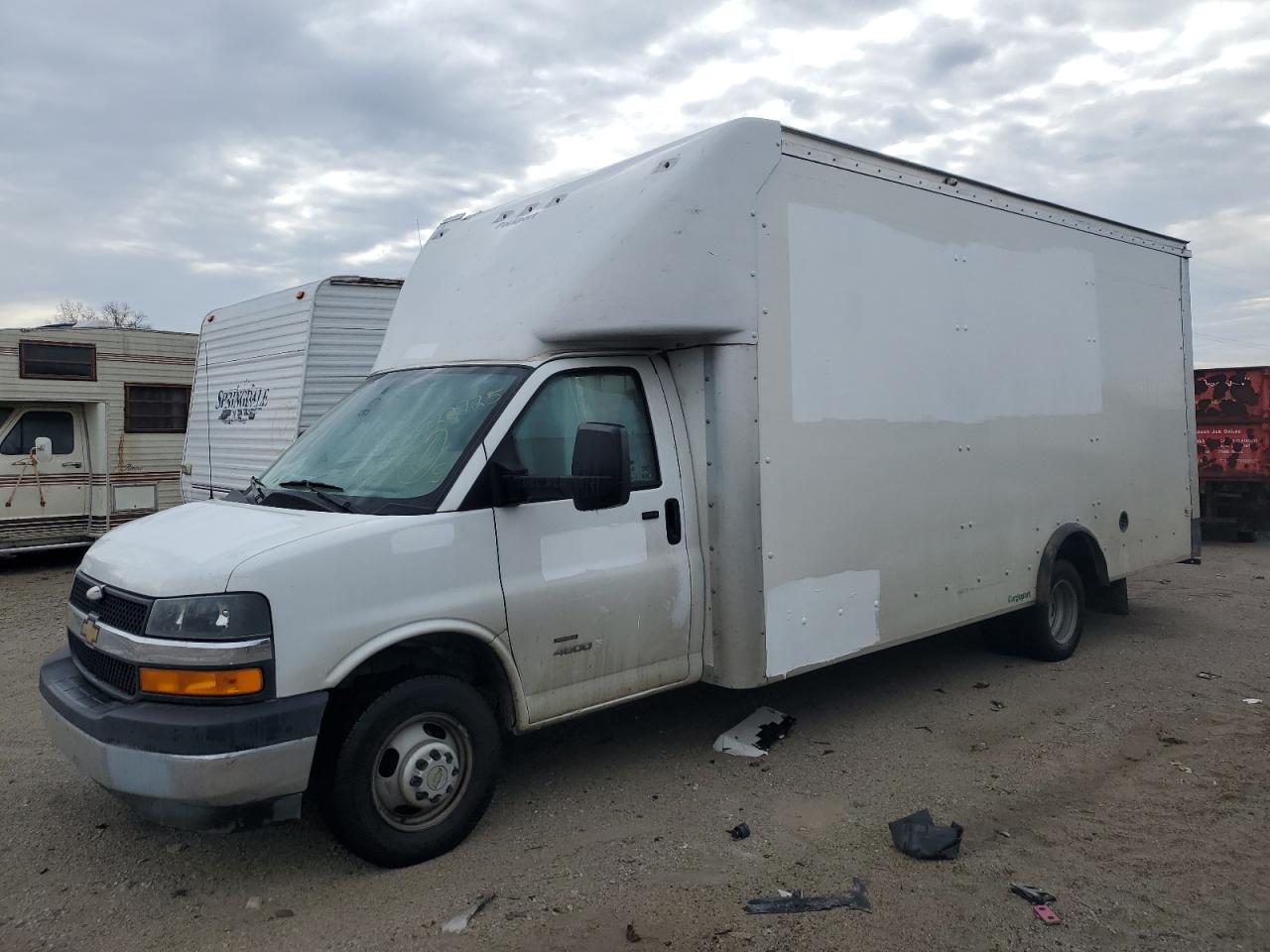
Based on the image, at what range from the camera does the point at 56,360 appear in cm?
1262

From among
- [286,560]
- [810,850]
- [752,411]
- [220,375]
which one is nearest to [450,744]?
[286,560]

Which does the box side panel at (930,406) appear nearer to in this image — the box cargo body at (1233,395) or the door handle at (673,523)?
the door handle at (673,523)

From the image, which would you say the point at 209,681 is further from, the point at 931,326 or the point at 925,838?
the point at 931,326

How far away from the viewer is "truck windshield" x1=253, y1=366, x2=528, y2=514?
4.38 metres

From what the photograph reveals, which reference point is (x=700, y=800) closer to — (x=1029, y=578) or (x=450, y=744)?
(x=450, y=744)

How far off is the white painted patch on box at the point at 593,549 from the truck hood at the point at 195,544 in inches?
33.9

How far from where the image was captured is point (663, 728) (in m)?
5.91

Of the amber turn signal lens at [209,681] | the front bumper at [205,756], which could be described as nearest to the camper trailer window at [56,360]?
the front bumper at [205,756]

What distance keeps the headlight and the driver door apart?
1075mm

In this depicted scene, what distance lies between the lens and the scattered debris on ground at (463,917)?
368 centimetres

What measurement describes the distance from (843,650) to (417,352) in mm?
2924

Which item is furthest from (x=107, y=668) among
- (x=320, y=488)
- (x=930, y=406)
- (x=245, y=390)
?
(x=245, y=390)

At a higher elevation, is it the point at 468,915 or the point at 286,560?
the point at 286,560

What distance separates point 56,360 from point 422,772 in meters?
11.1
